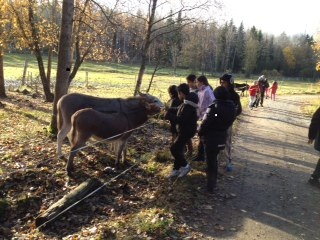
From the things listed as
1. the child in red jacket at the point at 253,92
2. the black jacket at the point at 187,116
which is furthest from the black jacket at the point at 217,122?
the child in red jacket at the point at 253,92

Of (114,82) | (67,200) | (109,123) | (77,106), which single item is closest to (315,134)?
(109,123)

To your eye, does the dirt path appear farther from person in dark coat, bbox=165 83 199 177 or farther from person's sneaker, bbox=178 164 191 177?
person in dark coat, bbox=165 83 199 177

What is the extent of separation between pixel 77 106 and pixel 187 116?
10.0 ft

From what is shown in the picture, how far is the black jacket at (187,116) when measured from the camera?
791 cm

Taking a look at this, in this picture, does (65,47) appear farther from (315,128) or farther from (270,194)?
(315,128)

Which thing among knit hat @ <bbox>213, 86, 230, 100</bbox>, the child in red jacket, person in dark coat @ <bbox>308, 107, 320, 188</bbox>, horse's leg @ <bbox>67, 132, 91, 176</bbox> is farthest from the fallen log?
the child in red jacket

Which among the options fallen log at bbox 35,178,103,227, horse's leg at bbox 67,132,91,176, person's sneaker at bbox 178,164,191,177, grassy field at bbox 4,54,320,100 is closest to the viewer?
fallen log at bbox 35,178,103,227

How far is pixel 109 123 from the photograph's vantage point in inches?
343

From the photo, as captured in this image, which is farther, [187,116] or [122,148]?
[122,148]

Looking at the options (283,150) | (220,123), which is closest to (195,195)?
(220,123)

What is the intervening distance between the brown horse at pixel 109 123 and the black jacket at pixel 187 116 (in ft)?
4.66

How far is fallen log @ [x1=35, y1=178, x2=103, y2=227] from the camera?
21.5 feet

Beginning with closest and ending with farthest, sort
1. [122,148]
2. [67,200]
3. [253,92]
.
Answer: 1. [67,200]
2. [122,148]
3. [253,92]

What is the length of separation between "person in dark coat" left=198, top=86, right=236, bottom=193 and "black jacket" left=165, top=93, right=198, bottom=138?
1.13ft
